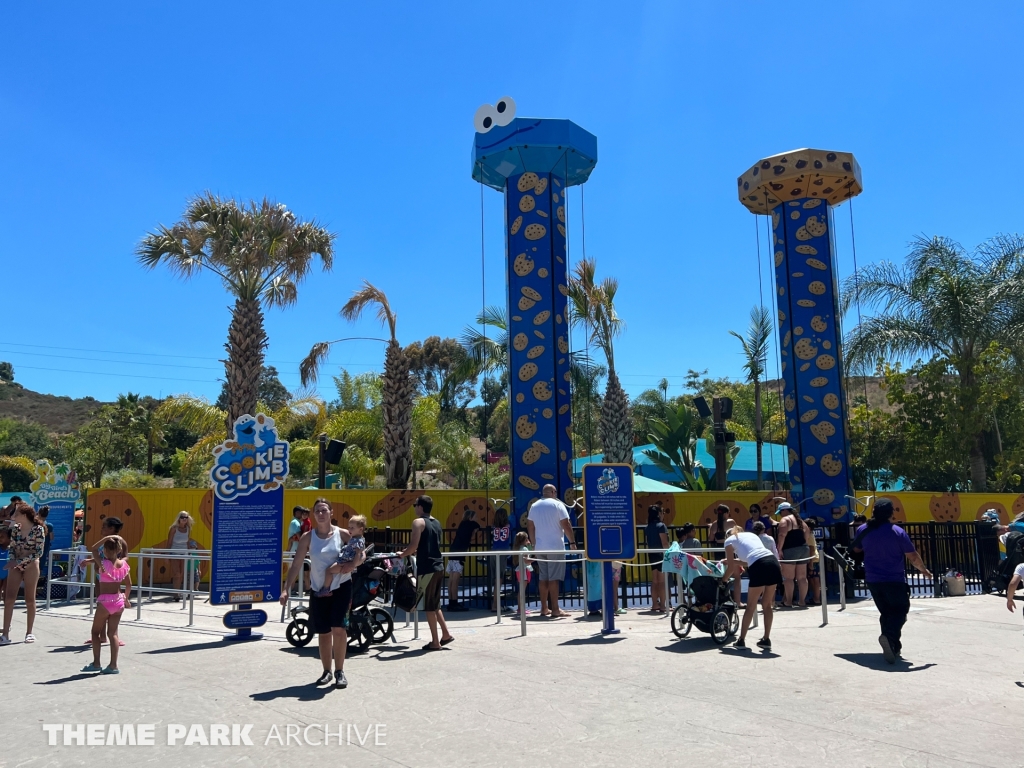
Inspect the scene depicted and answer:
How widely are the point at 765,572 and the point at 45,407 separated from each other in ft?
337

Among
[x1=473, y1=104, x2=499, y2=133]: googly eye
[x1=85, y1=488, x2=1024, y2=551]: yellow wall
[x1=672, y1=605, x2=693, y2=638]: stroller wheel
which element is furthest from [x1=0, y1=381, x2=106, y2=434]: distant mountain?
[x1=672, y1=605, x2=693, y2=638]: stroller wheel

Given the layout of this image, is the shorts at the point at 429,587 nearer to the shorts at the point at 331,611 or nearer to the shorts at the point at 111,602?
the shorts at the point at 331,611

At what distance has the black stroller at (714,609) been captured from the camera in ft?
30.9

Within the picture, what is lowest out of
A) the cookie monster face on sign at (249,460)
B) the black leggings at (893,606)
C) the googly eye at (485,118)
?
the black leggings at (893,606)

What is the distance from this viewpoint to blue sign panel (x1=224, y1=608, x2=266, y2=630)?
33.4 ft

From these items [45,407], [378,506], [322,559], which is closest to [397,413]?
[378,506]

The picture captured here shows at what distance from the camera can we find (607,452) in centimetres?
2769

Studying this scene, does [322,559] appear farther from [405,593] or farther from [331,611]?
[405,593]

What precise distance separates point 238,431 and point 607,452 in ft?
59.5

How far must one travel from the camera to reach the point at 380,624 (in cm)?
945

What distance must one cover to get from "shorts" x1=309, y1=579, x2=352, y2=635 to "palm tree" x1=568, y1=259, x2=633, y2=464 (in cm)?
1393

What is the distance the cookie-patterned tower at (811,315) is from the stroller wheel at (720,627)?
9.15 metres

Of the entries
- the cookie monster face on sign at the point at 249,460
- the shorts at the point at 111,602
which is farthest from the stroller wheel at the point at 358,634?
the cookie monster face on sign at the point at 249,460

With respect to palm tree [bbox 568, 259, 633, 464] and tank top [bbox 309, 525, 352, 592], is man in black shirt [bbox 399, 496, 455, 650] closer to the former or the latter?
tank top [bbox 309, 525, 352, 592]
